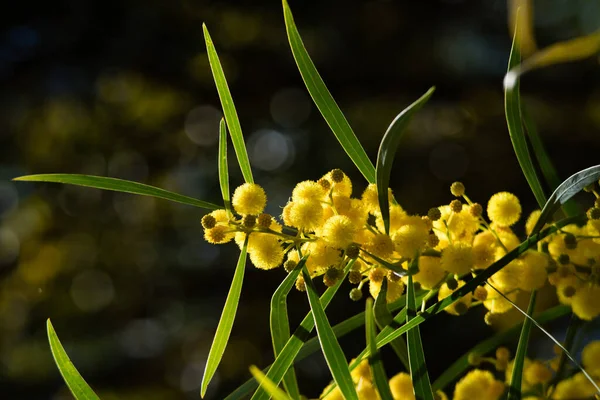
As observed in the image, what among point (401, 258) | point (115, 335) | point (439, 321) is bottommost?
point (115, 335)

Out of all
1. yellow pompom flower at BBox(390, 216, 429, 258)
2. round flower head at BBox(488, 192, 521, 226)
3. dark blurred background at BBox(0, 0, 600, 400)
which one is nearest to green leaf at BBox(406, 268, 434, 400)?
yellow pompom flower at BBox(390, 216, 429, 258)

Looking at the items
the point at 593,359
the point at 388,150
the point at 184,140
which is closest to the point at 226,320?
the point at 388,150

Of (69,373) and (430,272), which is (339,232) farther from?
(69,373)

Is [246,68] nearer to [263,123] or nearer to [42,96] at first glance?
[263,123]

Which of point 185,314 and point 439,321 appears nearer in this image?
point 439,321

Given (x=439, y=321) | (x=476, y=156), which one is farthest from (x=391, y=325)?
(x=476, y=156)

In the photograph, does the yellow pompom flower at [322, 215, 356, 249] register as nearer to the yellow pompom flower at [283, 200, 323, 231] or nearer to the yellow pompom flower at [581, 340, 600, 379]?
the yellow pompom flower at [283, 200, 323, 231]

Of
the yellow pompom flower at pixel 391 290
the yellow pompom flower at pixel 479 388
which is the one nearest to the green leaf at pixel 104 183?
the yellow pompom flower at pixel 391 290
